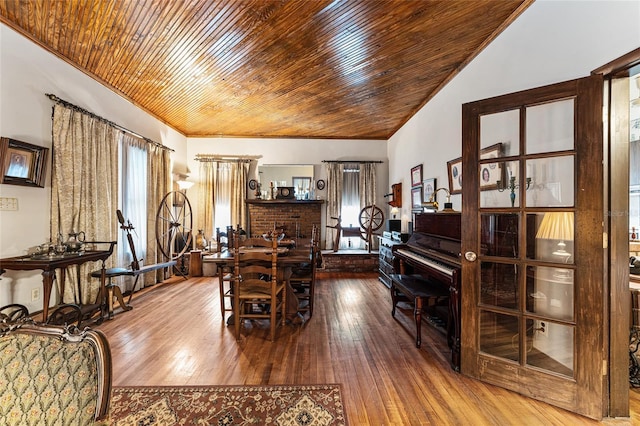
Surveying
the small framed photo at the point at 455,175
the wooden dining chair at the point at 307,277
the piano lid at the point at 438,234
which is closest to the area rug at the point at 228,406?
the wooden dining chair at the point at 307,277

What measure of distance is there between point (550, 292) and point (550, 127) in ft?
3.71

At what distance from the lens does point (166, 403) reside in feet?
5.82

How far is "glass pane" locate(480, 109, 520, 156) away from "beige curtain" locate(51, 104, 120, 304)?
428 cm

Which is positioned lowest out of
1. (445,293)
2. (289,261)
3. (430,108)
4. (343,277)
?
(343,277)

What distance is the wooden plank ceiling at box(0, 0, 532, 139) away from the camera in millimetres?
2361

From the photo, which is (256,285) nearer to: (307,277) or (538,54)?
(307,277)

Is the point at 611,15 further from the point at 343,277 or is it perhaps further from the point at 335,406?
the point at 343,277

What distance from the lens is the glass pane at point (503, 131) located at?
6.44 feet

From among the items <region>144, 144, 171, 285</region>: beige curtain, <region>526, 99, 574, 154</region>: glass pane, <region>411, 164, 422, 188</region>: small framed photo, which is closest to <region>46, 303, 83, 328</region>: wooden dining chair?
<region>144, 144, 171, 285</region>: beige curtain

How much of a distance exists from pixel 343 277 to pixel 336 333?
2.47 m

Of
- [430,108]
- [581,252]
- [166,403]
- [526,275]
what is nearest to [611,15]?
[581,252]

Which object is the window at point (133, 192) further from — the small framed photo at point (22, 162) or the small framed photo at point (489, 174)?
the small framed photo at point (489, 174)

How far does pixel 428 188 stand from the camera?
13.4 ft

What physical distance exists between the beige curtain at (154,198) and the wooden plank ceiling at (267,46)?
83cm
